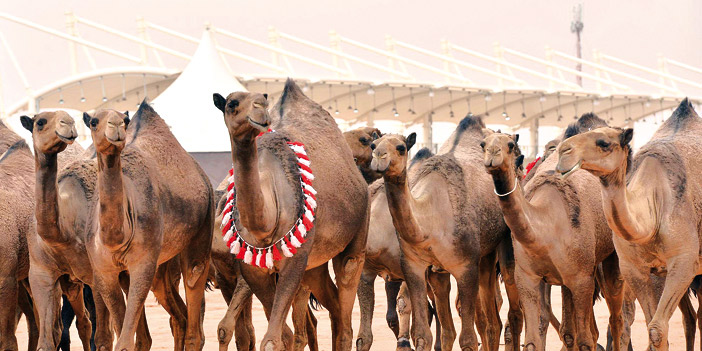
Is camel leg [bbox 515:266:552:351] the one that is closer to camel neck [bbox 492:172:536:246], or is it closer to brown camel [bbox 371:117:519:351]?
camel neck [bbox 492:172:536:246]

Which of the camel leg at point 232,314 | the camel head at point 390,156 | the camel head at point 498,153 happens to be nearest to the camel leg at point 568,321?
the camel head at point 498,153

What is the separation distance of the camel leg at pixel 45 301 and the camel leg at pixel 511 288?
4218 millimetres

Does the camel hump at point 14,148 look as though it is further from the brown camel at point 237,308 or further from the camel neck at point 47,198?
the camel neck at point 47,198

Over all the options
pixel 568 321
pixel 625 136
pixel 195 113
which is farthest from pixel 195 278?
pixel 195 113

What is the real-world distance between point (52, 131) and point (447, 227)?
3546mm

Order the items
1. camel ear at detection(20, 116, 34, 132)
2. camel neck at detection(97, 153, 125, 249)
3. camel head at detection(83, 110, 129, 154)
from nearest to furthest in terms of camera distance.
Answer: camel head at detection(83, 110, 129, 154)
camel neck at detection(97, 153, 125, 249)
camel ear at detection(20, 116, 34, 132)

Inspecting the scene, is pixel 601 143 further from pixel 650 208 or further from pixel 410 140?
pixel 410 140

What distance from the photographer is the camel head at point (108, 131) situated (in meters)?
7.32

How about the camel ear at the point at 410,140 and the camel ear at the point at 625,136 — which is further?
the camel ear at the point at 410,140

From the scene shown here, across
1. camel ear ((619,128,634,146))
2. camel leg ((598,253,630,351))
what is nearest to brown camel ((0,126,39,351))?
camel ear ((619,128,634,146))

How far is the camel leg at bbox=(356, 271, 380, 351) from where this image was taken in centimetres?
1020

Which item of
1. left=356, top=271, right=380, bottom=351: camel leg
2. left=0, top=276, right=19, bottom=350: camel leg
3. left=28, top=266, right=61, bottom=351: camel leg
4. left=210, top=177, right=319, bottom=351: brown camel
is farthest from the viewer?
left=356, top=271, right=380, bottom=351: camel leg

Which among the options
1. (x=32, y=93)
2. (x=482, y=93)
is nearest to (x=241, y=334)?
(x=32, y=93)

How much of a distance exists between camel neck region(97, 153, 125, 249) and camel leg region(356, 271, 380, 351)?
3.29 m
